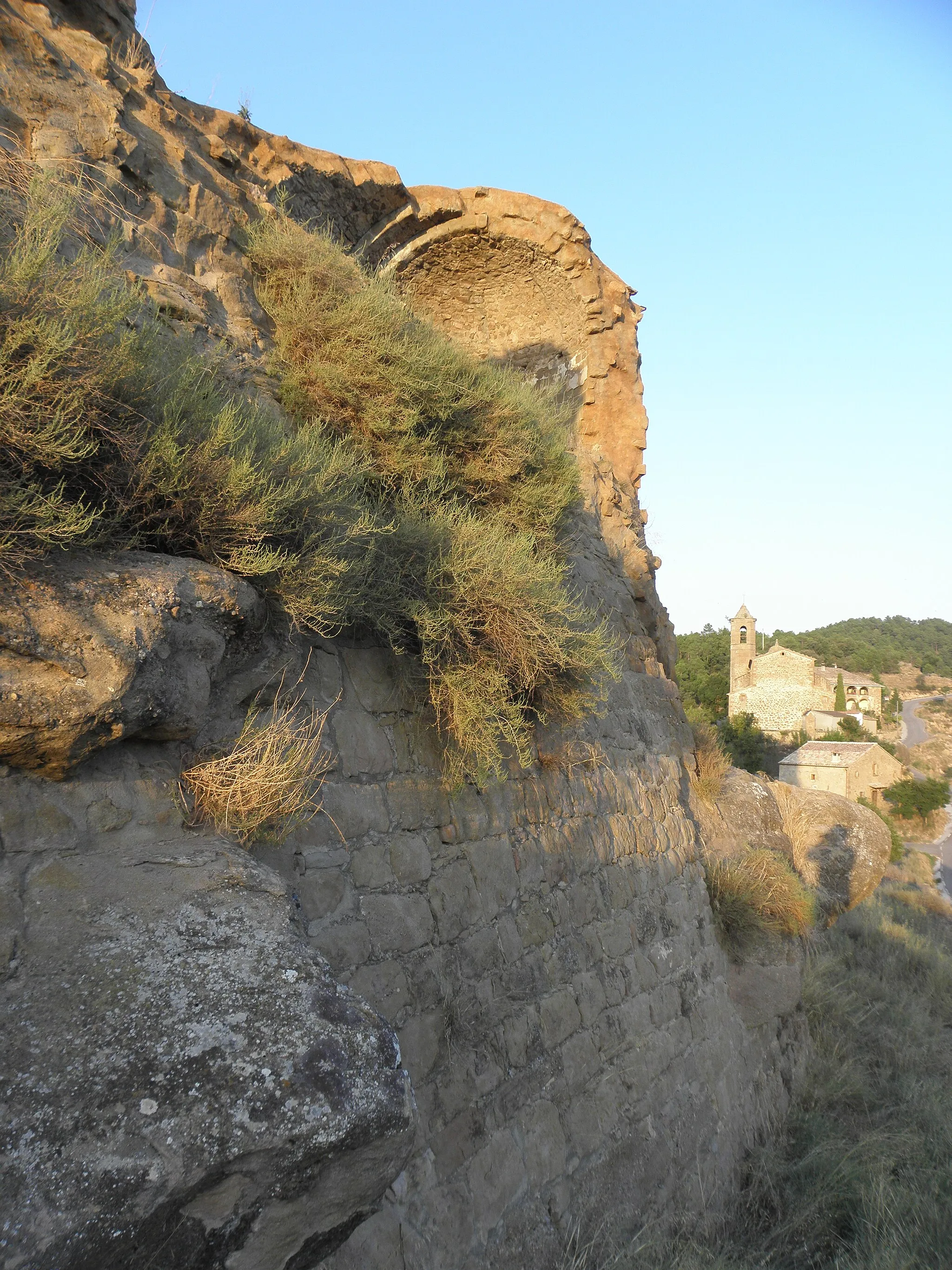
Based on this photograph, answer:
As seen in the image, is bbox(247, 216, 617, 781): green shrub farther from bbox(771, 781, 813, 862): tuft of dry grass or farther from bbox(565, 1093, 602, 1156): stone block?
bbox(771, 781, 813, 862): tuft of dry grass

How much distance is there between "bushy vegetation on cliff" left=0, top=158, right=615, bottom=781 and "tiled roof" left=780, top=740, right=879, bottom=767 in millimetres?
28034

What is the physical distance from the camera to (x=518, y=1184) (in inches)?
122

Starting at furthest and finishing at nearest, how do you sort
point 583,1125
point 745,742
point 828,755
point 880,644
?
point 880,644, point 745,742, point 828,755, point 583,1125

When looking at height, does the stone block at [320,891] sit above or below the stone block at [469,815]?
below

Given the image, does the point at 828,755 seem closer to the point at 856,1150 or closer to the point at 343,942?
the point at 856,1150

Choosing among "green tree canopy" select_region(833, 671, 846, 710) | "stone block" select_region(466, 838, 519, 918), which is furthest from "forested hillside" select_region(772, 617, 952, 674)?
"stone block" select_region(466, 838, 519, 918)

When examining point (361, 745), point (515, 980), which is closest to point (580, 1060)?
point (515, 980)

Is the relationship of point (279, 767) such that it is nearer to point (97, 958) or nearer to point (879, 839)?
point (97, 958)

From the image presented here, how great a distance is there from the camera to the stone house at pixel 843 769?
29.7 meters

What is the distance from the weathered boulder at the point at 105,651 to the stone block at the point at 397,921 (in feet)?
3.14

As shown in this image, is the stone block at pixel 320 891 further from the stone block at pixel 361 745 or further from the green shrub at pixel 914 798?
the green shrub at pixel 914 798

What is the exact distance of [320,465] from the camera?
313 centimetres

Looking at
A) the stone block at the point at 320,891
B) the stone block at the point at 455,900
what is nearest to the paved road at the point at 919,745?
the stone block at the point at 455,900

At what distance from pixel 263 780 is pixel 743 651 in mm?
47362
